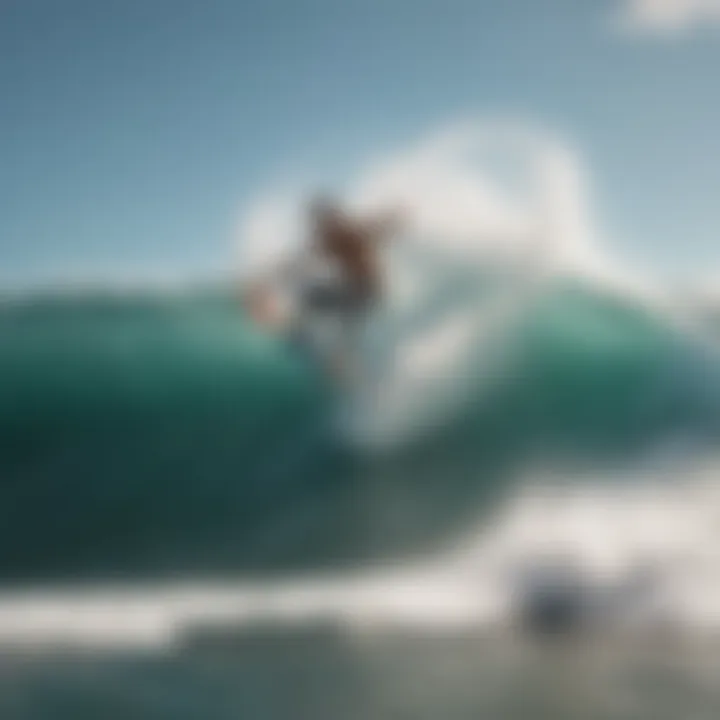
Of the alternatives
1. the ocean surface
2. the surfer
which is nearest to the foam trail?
the ocean surface

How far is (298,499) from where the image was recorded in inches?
53.9

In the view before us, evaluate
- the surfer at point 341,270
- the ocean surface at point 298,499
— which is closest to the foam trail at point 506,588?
the ocean surface at point 298,499

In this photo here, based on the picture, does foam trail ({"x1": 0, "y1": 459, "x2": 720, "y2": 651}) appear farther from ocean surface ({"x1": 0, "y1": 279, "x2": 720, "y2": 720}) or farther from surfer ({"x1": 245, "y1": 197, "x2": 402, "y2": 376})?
surfer ({"x1": 245, "y1": 197, "x2": 402, "y2": 376})

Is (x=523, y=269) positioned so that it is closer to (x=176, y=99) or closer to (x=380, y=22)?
(x=380, y=22)

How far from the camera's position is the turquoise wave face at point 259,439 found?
136 cm

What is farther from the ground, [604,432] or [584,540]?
[604,432]

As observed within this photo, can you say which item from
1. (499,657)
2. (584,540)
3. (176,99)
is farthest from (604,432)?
(176,99)

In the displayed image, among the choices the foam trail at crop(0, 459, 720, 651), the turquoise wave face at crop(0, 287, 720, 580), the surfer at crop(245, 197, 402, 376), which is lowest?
the foam trail at crop(0, 459, 720, 651)

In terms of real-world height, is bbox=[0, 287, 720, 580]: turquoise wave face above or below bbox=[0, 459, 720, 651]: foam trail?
above

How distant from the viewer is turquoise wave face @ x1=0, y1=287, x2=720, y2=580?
1.36 meters

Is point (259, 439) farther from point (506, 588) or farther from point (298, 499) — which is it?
point (506, 588)

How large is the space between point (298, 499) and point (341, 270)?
30 centimetres

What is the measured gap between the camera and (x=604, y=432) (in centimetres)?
137

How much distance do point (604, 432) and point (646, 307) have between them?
17 cm
